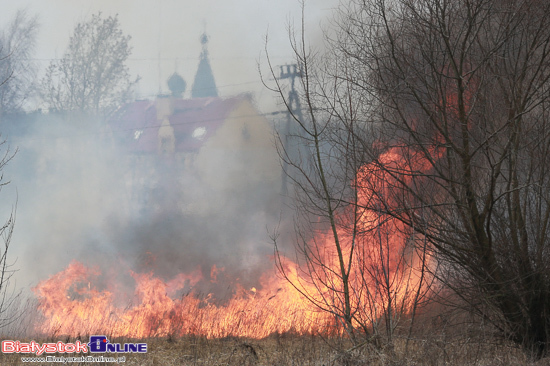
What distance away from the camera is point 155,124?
2048 centimetres

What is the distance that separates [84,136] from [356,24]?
675 inches

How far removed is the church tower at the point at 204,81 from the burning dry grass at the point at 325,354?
41.0 ft

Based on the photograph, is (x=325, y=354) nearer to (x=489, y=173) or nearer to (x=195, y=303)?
(x=489, y=173)

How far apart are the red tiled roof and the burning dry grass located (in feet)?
39.4

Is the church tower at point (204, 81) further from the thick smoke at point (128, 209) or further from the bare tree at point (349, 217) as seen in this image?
the bare tree at point (349, 217)

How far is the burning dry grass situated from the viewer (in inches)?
208

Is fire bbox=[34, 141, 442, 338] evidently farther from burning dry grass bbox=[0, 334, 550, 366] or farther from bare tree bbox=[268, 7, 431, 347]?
bare tree bbox=[268, 7, 431, 347]

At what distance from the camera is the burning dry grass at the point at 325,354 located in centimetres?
529

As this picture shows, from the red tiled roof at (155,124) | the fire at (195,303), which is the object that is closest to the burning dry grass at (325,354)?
the fire at (195,303)

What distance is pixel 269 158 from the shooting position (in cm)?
1894

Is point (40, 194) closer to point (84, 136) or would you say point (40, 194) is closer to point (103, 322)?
point (84, 136)

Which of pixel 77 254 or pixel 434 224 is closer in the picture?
pixel 434 224

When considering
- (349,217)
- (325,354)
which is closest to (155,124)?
(349,217)

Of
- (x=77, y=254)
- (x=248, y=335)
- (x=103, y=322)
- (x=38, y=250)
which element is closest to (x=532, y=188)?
(x=248, y=335)
